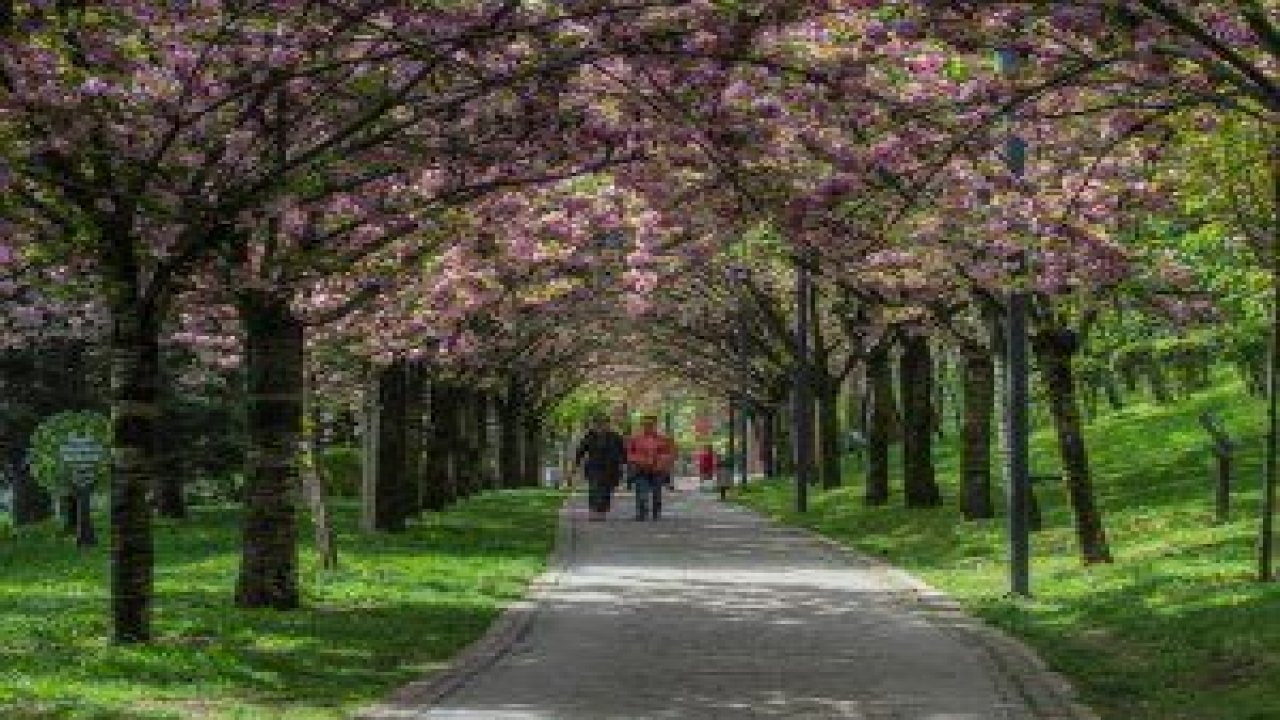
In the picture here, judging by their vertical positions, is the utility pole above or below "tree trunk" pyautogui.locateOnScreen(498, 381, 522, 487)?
above

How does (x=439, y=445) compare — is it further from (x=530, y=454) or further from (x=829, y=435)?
(x=530, y=454)

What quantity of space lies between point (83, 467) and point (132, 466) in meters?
16.1

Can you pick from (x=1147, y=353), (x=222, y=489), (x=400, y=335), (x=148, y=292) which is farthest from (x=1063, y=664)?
(x=222, y=489)

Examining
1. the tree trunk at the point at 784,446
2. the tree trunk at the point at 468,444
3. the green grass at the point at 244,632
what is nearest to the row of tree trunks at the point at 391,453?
the green grass at the point at 244,632

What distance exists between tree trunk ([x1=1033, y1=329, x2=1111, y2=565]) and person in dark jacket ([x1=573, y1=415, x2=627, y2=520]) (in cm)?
1506

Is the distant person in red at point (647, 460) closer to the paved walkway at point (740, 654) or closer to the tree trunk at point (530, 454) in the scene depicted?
the paved walkway at point (740, 654)

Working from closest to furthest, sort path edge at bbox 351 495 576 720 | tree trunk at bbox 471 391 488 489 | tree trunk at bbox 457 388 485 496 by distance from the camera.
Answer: path edge at bbox 351 495 576 720 < tree trunk at bbox 457 388 485 496 < tree trunk at bbox 471 391 488 489

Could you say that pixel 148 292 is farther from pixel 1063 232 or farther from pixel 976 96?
pixel 1063 232

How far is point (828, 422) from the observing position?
4344 centimetres

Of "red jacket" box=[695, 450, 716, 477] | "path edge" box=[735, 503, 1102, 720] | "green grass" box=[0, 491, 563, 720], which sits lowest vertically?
"path edge" box=[735, 503, 1102, 720]

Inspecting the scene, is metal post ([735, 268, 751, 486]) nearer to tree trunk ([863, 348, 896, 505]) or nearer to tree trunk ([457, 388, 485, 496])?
tree trunk ([863, 348, 896, 505])

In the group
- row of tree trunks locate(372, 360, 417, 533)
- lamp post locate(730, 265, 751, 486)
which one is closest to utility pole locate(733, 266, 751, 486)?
lamp post locate(730, 265, 751, 486)

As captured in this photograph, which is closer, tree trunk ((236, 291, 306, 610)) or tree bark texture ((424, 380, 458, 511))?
tree trunk ((236, 291, 306, 610))

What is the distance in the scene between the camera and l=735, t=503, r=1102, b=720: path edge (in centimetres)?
1132
